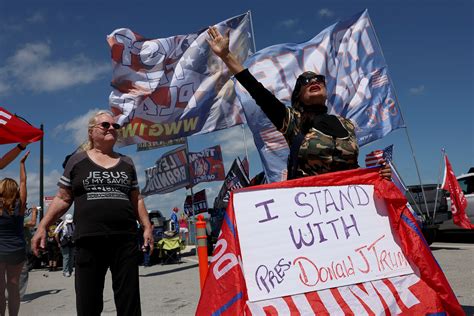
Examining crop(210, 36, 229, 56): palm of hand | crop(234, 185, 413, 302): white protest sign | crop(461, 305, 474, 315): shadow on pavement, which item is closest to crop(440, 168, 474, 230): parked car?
crop(461, 305, 474, 315): shadow on pavement

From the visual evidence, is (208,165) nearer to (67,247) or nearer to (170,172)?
(170,172)

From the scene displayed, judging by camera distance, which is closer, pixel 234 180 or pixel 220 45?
pixel 220 45

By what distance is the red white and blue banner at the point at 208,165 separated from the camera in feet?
60.1

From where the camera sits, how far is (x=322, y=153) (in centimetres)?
272

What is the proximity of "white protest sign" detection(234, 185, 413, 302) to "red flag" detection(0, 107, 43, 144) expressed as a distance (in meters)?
4.12

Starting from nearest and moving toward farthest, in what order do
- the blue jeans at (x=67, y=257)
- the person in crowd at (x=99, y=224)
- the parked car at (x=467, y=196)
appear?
the person in crowd at (x=99, y=224)
the parked car at (x=467, y=196)
the blue jeans at (x=67, y=257)

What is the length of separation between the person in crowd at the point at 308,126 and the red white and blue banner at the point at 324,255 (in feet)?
0.37

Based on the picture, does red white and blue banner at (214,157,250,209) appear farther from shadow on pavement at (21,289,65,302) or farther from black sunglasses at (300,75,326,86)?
black sunglasses at (300,75,326,86)

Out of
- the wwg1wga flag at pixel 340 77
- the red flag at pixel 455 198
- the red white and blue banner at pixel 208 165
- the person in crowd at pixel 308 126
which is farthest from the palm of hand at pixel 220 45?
the red white and blue banner at pixel 208 165

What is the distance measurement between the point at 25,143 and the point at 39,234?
2.70 m

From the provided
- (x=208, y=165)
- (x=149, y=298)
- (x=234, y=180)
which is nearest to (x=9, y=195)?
(x=149, y=298)

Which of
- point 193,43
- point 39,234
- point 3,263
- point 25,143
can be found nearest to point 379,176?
point 39,234

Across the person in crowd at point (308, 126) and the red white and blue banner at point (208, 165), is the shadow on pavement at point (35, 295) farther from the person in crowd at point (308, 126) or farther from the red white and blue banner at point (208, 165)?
the red white and blue banner at point (208, 165)

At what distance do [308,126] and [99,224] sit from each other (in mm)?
1505
